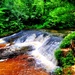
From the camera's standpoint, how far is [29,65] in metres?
11.2

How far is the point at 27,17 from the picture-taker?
22.6 metres

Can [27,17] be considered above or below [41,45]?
above

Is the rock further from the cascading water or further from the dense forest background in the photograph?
the dense forest background

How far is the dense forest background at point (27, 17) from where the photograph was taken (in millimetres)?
20109

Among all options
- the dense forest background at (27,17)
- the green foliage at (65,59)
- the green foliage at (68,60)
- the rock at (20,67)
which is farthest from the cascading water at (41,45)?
the dense forest background at (27,17)

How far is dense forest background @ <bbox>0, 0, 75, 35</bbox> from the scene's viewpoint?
20.1 metres

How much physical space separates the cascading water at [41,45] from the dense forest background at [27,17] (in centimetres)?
163

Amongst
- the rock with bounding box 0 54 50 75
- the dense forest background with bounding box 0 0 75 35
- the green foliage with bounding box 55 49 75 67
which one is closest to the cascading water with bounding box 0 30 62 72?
the rock with bounding box 0 54 50 75

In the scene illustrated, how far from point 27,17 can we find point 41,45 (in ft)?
25.8

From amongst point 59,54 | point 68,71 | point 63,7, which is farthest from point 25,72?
point 63,7

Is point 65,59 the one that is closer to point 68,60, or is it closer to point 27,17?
point 68,60

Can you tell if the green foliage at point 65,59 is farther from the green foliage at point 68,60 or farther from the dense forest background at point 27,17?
the dense forest background at point 27,17

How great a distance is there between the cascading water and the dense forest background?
1.63 metres

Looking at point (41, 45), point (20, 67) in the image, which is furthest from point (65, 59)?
point (41, 45)
